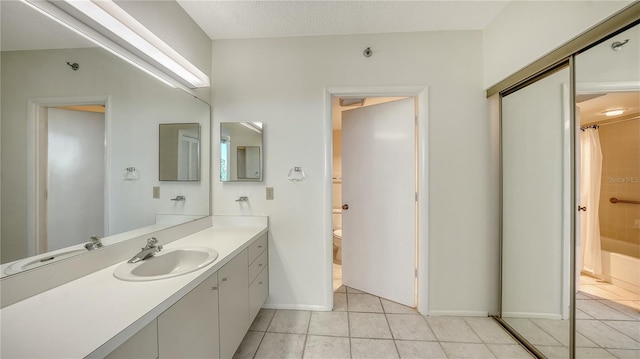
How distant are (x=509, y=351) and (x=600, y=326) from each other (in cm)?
57

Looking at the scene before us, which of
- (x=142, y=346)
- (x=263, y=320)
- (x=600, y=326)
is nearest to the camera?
(x=142, y=346)

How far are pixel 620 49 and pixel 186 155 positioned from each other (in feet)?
8.72

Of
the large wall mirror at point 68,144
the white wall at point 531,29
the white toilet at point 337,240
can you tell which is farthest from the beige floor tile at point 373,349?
the white wall at point 531,29

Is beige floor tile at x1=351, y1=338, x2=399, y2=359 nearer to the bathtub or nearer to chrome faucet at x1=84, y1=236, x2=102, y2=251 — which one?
the bathtub

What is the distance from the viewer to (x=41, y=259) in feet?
2.84

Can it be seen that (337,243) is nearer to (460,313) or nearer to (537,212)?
(460,313)

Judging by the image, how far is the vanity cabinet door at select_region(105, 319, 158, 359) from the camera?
24.9 inches

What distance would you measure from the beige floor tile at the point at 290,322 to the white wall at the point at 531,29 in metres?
2.53

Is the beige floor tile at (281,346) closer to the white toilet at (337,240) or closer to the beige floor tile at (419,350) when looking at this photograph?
the beige floor tile at (419,350)

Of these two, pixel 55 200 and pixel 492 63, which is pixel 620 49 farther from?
pixel 55 200

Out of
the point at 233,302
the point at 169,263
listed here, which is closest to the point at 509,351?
the point at 233,302

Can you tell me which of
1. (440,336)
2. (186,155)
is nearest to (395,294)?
(440,336)

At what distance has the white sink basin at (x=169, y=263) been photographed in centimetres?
104

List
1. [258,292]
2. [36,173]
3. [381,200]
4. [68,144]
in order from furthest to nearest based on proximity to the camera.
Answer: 1. [381,200]
2. [258,292]
3. [68,144]
4. [36,173]
